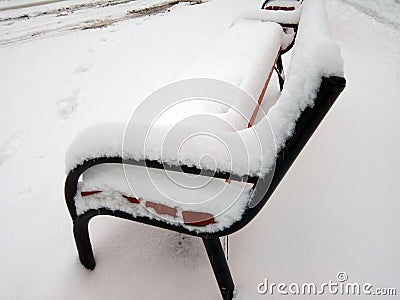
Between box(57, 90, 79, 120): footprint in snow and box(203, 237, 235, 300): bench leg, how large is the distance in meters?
2.05

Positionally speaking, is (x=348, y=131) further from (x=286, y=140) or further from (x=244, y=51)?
(x=286, y=140)

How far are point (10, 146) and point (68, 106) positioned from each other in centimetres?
66

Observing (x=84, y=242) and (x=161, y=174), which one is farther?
(x=84, y=242)

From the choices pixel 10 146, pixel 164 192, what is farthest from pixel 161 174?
pixel 10 146

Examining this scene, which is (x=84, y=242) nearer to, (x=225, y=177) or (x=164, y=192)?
(x=164, y=192)

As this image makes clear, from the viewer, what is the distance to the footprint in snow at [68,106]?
2865 millimetres

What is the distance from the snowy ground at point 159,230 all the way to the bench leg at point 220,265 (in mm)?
96

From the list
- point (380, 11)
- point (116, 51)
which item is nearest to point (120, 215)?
point (116, 51)

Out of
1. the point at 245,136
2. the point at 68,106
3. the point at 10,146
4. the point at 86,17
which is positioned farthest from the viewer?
the point at 86,17

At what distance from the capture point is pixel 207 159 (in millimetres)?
1057

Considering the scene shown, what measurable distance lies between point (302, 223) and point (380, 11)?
17.2 feet

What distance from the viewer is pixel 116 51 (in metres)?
4.11
